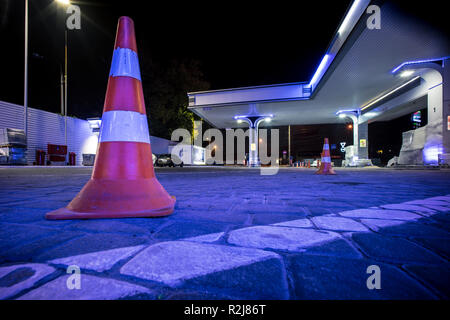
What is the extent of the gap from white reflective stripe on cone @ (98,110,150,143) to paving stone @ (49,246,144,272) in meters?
1.08

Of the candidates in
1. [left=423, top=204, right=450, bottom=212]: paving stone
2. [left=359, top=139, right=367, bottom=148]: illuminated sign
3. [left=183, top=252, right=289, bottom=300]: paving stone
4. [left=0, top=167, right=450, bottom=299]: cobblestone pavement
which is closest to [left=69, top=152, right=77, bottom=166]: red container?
[left=0, top=167, right=450, bottom=299]: cobblestone pavement

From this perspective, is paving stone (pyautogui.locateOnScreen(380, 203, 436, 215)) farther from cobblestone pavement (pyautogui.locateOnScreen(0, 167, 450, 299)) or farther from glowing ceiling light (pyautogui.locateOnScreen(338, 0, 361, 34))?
glowing ceiling light (pyautogui.locateOnScreen(338, 0, 361, 34))

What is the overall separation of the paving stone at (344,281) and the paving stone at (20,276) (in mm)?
839

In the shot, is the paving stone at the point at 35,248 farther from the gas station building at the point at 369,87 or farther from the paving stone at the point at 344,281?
the gas station building at the point at 369,87

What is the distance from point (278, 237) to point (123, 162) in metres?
1.35

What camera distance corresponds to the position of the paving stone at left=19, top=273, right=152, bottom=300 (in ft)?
1.94

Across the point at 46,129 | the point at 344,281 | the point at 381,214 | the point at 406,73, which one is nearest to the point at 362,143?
the point at 406,73

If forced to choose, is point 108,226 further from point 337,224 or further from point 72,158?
point 72,158

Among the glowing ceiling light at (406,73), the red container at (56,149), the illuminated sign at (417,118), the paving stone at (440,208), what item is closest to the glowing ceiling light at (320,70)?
the glowing ceiling light at (406,73)

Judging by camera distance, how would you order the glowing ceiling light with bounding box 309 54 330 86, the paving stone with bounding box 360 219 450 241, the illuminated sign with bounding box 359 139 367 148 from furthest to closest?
the illuminated sign with bounding box 359 139 367 148 → the glowing ceiling light with bounding box 309 54 330 86 → the paving stone with bounding box 360 219 450 241

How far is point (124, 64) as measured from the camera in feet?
6.15

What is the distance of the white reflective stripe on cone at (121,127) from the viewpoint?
175 centimetres
